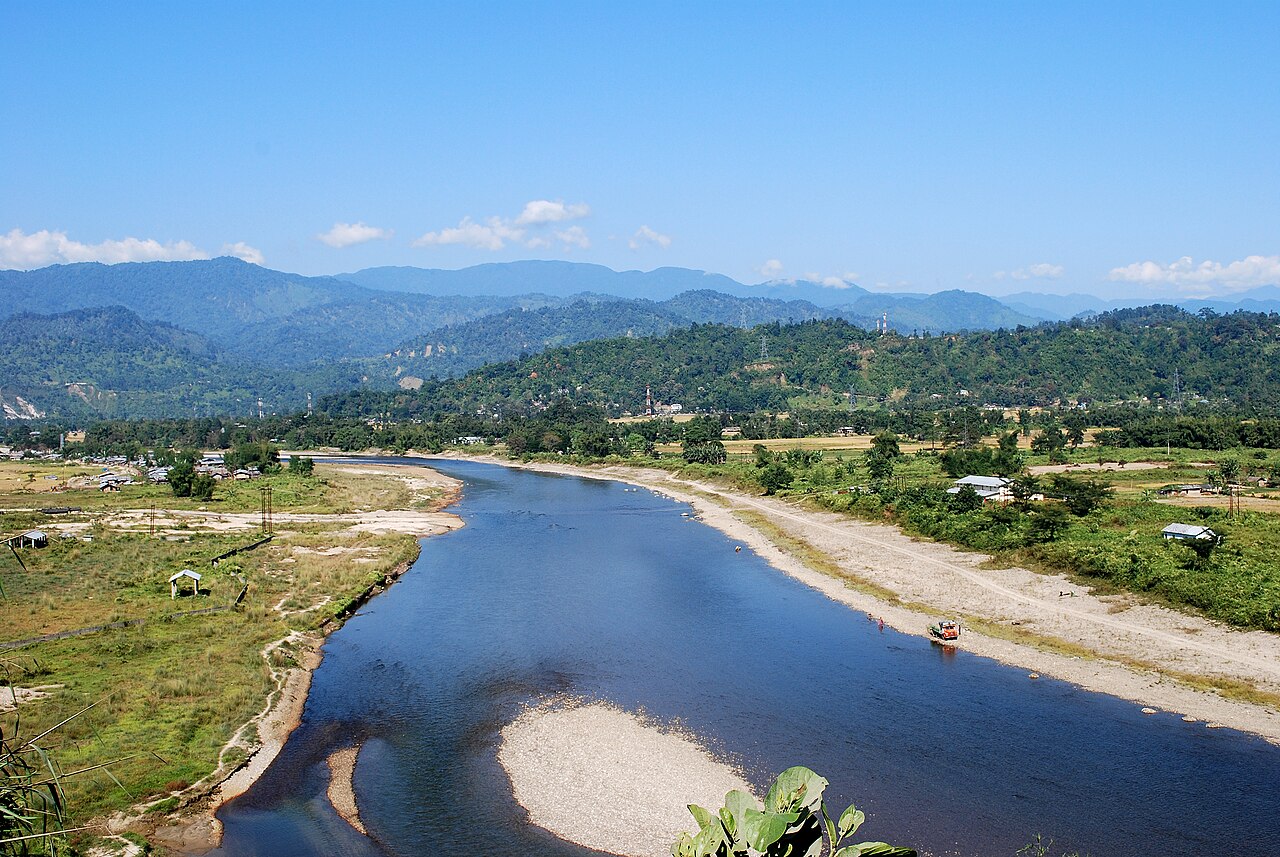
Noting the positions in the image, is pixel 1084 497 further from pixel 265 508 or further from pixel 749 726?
pixel 265 508

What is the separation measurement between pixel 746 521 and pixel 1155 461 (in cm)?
4157

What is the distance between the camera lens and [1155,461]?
86.3 meters

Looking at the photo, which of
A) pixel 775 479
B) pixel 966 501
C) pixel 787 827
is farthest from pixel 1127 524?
pixel 787 827

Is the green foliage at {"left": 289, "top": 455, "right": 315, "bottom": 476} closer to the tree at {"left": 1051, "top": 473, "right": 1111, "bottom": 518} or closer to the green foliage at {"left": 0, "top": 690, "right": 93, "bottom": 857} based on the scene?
the tree at {"left": 1051, "top": 473, "right": 1111, "bottom": 518}

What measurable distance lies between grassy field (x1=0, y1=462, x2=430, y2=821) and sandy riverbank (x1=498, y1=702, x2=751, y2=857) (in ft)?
28.0

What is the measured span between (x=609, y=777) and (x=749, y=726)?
5.29 meters

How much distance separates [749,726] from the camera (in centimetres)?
2867

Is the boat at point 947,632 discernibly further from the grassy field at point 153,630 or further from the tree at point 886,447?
the tree at point 886,447

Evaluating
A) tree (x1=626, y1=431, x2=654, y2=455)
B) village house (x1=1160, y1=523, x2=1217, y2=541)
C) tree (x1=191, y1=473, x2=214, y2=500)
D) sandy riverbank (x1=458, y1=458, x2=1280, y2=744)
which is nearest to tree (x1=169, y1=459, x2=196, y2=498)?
tree (x1=191, y1=473, x2=214, y2=500)

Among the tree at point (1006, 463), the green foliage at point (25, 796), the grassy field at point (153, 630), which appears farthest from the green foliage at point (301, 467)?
the green foliage at point (25, 796)

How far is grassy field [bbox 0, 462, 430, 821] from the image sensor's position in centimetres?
2480

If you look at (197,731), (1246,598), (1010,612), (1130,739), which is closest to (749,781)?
(1130,739)

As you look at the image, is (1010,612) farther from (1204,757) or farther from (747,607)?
(1204,757)

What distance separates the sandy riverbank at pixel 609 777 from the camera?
22.5m
